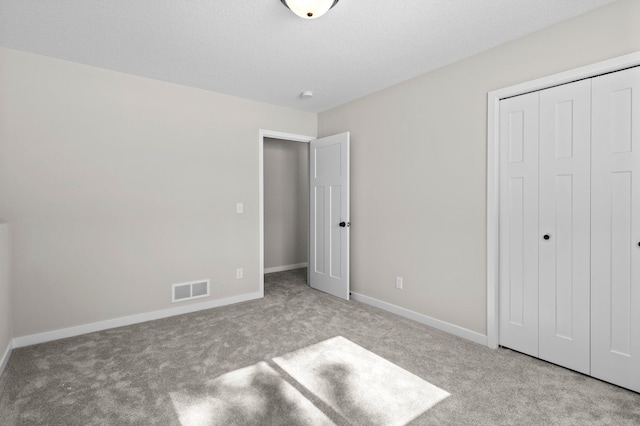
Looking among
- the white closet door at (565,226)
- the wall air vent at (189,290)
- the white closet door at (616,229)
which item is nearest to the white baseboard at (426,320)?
the white closet door at (565,226)

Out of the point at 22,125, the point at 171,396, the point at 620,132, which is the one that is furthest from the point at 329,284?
the point at 22,125

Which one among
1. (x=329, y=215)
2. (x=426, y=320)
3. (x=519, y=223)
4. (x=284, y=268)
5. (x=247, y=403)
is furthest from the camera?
(x=284, y=268)

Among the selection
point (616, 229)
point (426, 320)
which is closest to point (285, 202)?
point (426, 320)

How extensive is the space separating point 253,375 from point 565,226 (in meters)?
2.51

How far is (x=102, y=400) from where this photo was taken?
6.28 feet

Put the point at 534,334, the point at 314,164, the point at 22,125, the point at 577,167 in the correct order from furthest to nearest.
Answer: the point at 314,164
the point at 22,125
the point at 534,334
the point at 577,167

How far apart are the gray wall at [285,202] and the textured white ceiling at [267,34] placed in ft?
8.16

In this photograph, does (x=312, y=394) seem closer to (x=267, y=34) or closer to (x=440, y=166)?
(x=440, y=166)

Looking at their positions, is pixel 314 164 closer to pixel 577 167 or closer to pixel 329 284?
pixel 329 284

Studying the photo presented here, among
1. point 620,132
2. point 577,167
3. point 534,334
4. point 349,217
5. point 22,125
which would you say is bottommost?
point 534,334

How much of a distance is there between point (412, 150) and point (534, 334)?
1954mm

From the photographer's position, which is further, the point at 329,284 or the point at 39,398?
the point at 329,284

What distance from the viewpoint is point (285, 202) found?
585cm

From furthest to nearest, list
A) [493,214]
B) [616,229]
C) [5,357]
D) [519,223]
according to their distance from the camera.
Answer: [493,214], [519,223], [5,357], [616,229]
